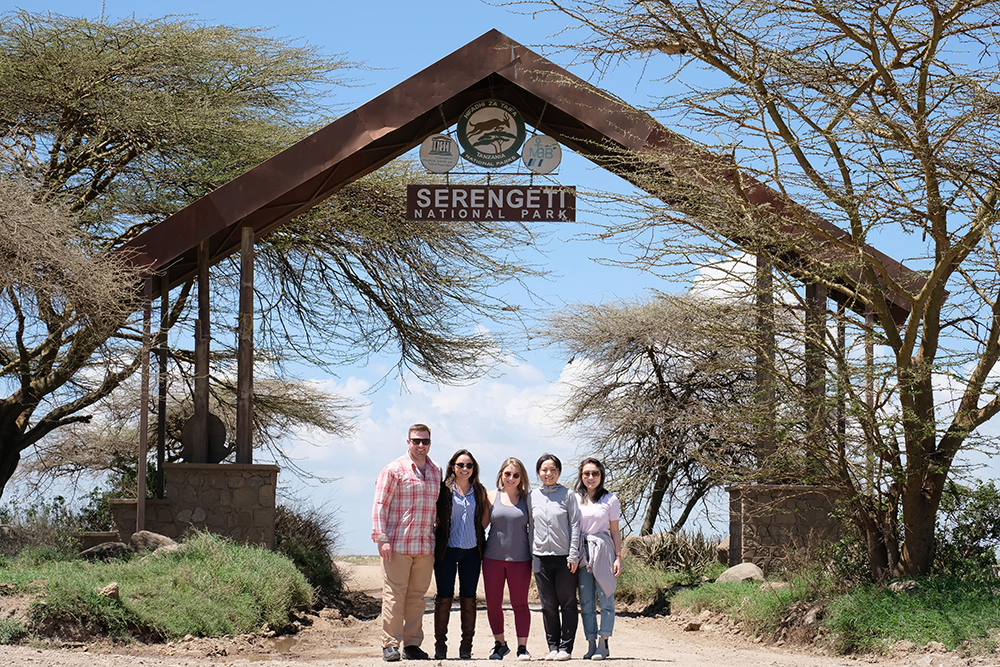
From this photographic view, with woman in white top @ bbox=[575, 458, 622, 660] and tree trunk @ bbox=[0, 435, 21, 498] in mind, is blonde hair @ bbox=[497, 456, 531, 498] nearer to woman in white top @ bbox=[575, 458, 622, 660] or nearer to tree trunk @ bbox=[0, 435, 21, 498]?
woman in white top @ bbox=[575, 458, 622, 660]

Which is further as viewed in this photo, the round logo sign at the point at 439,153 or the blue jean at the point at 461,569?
the round logo sign at the point at 439,153

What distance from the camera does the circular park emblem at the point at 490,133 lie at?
47.3 ft

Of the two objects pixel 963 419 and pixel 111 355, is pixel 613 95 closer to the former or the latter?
pixel 963 419

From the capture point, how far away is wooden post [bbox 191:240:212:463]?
13984 mm

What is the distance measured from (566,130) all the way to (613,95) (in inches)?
63.6

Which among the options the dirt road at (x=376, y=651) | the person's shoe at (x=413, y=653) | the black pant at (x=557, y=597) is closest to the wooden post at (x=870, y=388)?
the dirt road at (x=376, y=651)

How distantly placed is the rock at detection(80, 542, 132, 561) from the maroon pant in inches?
218

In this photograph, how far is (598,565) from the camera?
8.76m

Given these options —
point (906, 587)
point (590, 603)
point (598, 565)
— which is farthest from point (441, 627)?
point (906, 587)

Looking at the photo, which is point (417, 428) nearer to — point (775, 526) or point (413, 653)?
point (413, 653)

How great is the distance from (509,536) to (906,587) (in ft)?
14.5

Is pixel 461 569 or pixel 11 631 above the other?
pixel 461 569

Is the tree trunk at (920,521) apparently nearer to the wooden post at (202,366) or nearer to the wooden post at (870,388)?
the wooden post at (870,388)

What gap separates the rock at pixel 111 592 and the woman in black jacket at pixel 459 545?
3122mm
